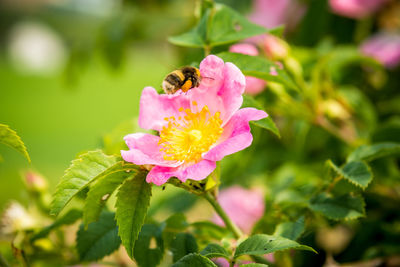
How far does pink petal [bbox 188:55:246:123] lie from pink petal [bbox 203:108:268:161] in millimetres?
17

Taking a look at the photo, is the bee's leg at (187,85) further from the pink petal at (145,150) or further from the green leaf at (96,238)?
the green leaf at (96,238)

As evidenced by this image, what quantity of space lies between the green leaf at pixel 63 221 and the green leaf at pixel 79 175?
0.52ft

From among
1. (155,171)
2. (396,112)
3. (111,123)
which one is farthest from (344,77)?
(111,123)

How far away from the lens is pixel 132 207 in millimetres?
424

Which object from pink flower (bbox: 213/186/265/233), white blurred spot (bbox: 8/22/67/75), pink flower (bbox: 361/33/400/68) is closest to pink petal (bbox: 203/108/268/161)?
pink flower (bbox: 213/186/265/233)

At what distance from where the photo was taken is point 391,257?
2.36 ft

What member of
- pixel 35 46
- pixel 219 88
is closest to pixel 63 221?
pixel 219 88

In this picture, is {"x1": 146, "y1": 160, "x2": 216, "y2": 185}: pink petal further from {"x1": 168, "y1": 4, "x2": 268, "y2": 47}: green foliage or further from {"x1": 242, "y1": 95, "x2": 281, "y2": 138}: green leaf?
{"x1": 168, "y1": 4, "x2": 268, "y2": 47}: green foliage

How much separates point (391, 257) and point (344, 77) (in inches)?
16.6

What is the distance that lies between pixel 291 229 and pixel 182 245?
0.13 m

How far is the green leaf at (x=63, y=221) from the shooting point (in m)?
0.56

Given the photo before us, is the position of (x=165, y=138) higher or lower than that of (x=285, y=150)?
higher

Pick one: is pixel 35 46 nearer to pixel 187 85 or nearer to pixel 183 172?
pixel 187 85

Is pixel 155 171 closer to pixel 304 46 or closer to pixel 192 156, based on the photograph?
pixel 192 156
